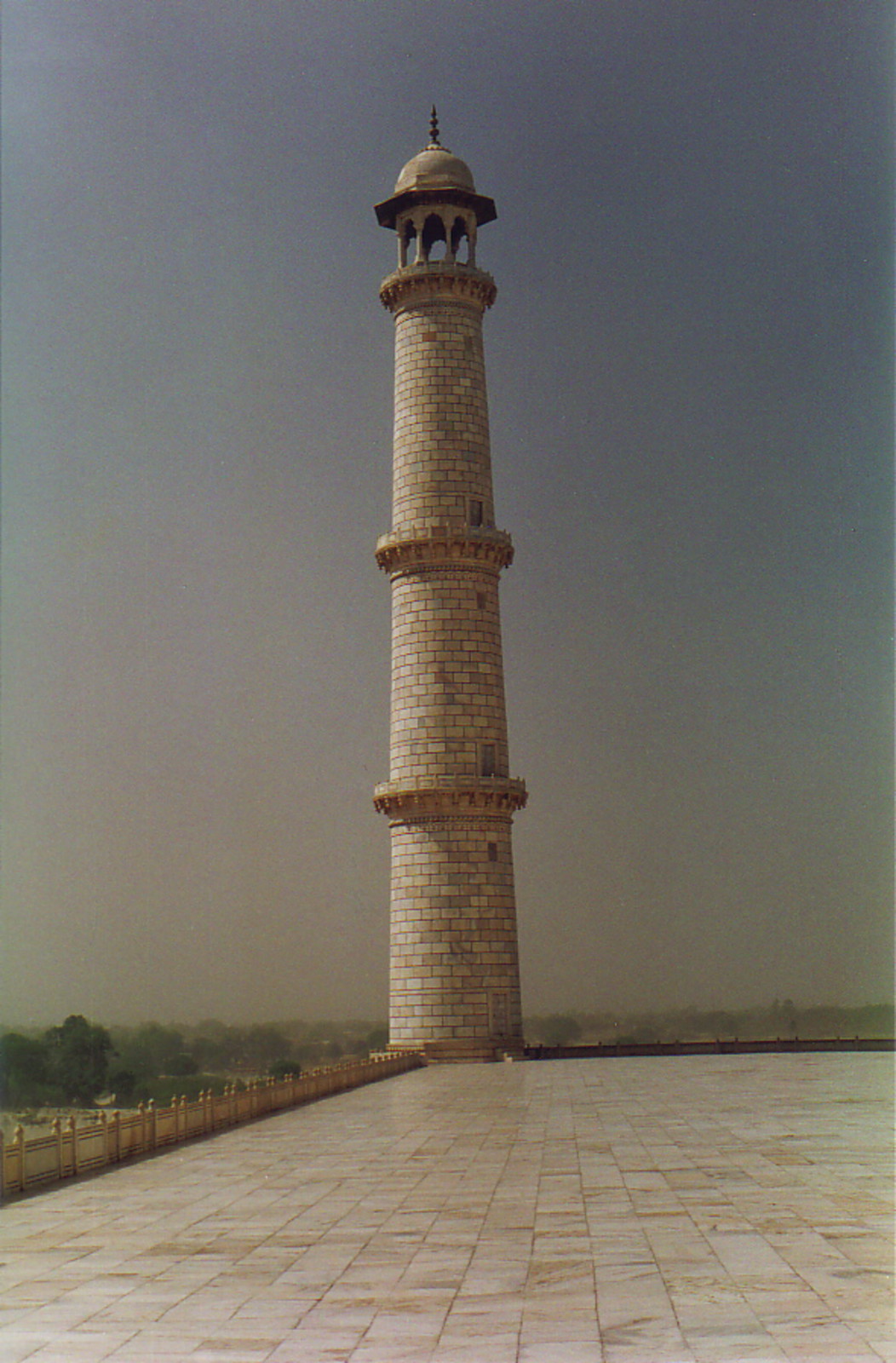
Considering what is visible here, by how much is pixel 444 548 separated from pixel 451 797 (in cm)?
747

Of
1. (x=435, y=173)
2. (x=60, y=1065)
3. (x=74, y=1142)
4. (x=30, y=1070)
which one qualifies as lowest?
(x=30, y=1070)

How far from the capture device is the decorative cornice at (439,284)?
143 feet

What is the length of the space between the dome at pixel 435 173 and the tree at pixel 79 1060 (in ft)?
94.4

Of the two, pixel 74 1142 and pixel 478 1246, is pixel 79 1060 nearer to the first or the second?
pixel 74 1142

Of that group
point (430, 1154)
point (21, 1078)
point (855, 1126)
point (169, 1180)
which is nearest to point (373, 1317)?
point (169, 1180)

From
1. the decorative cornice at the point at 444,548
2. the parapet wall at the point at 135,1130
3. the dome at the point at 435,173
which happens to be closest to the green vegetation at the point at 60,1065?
the parapet wall at the point at 135,1130

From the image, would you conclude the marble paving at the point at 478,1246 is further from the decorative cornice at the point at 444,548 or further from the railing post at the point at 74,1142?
the decorative cornice at the point at 444,548

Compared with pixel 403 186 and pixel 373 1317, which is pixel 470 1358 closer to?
pixel 373 1317

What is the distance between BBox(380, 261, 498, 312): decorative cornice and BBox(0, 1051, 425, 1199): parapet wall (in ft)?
82.4

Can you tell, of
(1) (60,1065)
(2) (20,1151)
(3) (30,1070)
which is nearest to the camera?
(2) (20,1151)

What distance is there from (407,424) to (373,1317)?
35.4 meters

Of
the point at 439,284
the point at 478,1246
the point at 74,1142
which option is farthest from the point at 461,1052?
the point at 478,1246

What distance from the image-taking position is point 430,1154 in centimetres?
1920

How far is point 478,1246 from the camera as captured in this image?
1281cm
